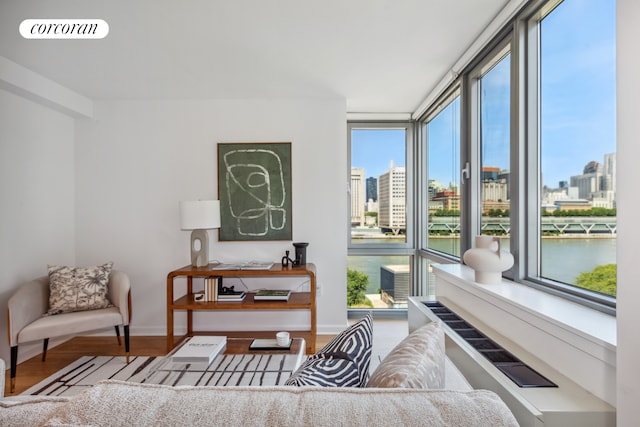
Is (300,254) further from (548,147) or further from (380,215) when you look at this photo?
(548,147)

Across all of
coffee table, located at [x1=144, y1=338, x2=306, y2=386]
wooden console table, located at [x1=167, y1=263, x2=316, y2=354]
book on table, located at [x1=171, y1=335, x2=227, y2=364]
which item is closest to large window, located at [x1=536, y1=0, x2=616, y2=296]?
coffee table, located at [x1=144, y1=338, x2=306, y2=386]

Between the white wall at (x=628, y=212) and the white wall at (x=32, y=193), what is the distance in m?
3.98

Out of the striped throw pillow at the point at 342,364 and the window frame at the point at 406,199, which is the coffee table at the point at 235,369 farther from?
the window frame at the point at 406,199

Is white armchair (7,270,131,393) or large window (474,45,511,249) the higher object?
large window (474,45,511,249)

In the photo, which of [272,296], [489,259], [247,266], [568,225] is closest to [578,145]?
[568,225]

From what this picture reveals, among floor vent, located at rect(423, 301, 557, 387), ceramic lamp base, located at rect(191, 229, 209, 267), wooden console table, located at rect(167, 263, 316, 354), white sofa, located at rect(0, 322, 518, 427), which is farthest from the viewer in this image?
ceramic lamp base, located at rect(191, 229, 209, 267)

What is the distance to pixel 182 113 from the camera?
3650mm

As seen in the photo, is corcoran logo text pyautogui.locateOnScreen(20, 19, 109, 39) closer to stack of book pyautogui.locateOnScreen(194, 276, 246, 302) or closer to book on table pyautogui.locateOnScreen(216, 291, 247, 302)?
stack of book pyautogui.locateOnScreen(194, 276, 246, 302)

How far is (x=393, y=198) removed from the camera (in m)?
4.25

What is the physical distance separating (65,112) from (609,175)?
438 centimetres

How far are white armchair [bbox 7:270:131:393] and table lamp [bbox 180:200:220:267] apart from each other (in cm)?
65

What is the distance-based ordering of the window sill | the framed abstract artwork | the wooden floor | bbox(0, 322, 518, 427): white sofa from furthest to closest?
the framed abstract artwork < the wooden floor < the window sill < bbox(0, 322, 518, 427): white sofa

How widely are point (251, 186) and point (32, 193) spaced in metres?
1.98

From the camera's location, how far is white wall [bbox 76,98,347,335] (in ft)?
11.9
